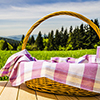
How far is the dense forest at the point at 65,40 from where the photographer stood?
63.1 feet

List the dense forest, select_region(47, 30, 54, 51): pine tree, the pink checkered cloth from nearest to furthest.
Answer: the pink checkered cloth < the dense forest < select_region(47, 30, 54, 51): pine tree

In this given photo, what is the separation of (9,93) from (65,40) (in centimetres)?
2299

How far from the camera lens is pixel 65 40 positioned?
2394 centimetres

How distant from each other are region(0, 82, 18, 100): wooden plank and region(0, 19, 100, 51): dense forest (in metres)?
17.1

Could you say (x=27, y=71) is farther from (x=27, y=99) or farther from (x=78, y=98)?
(x=78, y=98)

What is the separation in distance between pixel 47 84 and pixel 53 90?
0.07 meters

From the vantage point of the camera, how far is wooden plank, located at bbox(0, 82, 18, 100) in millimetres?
1121

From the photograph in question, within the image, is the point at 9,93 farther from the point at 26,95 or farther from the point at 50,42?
the point at 50,42

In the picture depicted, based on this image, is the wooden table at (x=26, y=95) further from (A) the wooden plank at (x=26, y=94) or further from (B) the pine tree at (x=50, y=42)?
(B) the pine tree at (x=50, y=42)

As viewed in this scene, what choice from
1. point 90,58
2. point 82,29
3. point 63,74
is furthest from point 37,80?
point 82,29

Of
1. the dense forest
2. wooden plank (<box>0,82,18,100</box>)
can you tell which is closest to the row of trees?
the dense forest

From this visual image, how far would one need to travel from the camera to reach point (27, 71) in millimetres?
1214

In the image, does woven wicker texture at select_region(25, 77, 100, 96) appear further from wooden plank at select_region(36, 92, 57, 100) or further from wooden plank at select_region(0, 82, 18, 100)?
wooden plank at select_region(0, 82, 18, 100)

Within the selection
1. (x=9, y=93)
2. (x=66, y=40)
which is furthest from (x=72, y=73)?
(x=66, y=40)
